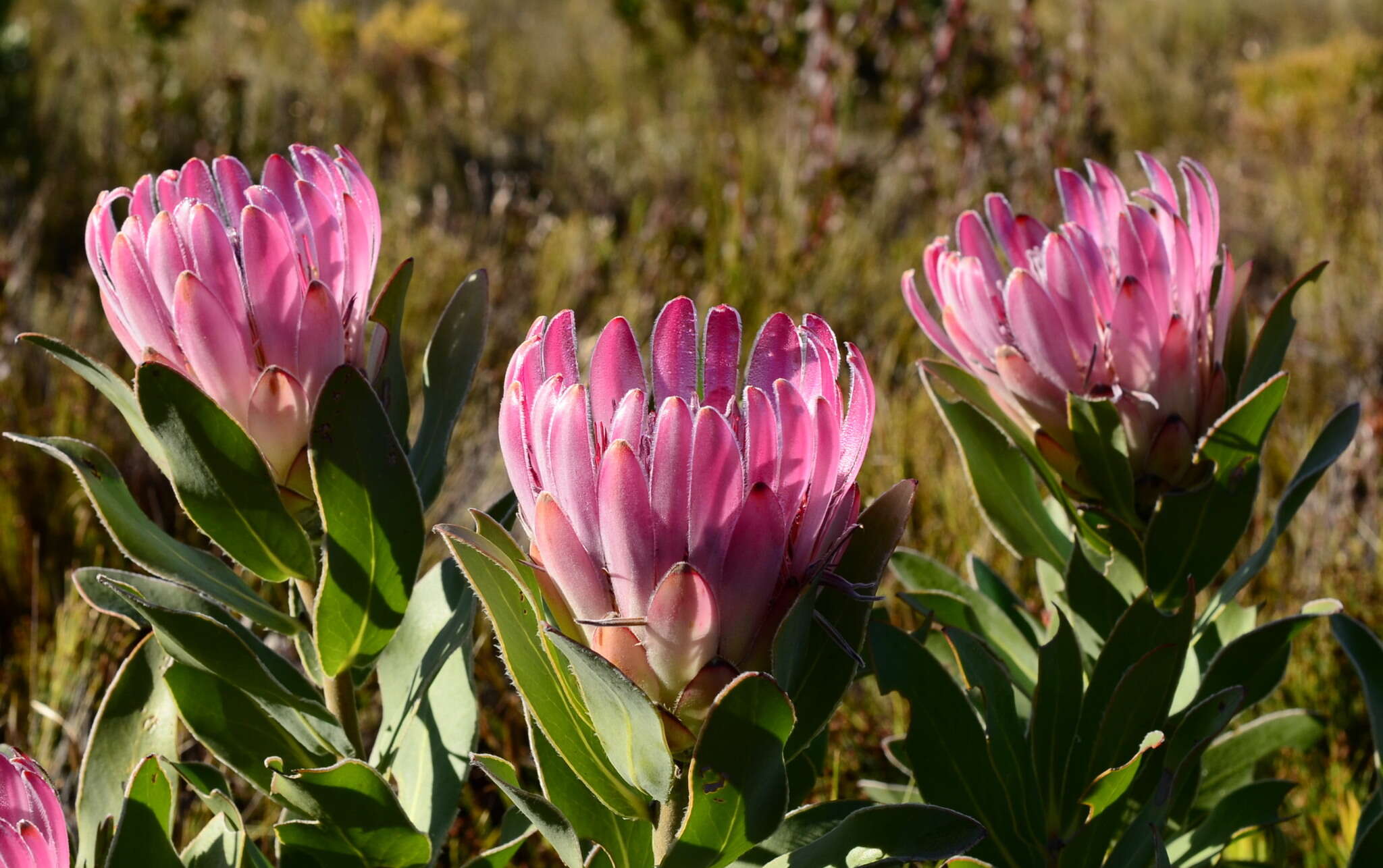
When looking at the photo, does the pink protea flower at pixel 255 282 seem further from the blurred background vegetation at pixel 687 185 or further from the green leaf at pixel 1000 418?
the blurred background vegetation at pixel 687 185

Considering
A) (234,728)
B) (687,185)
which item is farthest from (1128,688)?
(687,185)

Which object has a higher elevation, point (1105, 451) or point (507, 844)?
point (1105, 451)

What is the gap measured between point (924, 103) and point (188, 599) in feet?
11.4

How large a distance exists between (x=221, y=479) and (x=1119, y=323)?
0.75 meters

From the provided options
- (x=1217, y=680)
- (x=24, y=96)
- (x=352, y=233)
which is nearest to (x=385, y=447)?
(x=352, y=233)

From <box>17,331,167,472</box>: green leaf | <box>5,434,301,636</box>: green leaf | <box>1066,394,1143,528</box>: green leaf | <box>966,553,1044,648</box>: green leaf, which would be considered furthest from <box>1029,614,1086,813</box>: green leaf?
<box>17,331,167,472</box>: green leaf

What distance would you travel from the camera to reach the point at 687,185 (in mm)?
5098

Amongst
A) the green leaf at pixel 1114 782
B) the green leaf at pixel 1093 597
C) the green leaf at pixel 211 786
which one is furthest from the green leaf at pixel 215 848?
the green leaf at pixel 1093 597

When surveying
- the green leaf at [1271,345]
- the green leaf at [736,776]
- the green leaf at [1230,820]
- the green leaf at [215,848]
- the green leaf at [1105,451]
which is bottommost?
the green leaf at [1230,820]

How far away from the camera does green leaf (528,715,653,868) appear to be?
80cm

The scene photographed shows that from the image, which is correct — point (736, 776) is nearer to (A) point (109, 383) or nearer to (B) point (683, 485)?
(B) point (683, 485)

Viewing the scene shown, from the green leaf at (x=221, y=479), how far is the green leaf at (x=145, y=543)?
0.04 metres

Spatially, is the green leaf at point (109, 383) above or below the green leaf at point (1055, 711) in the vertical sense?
above

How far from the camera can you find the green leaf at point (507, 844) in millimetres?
896
